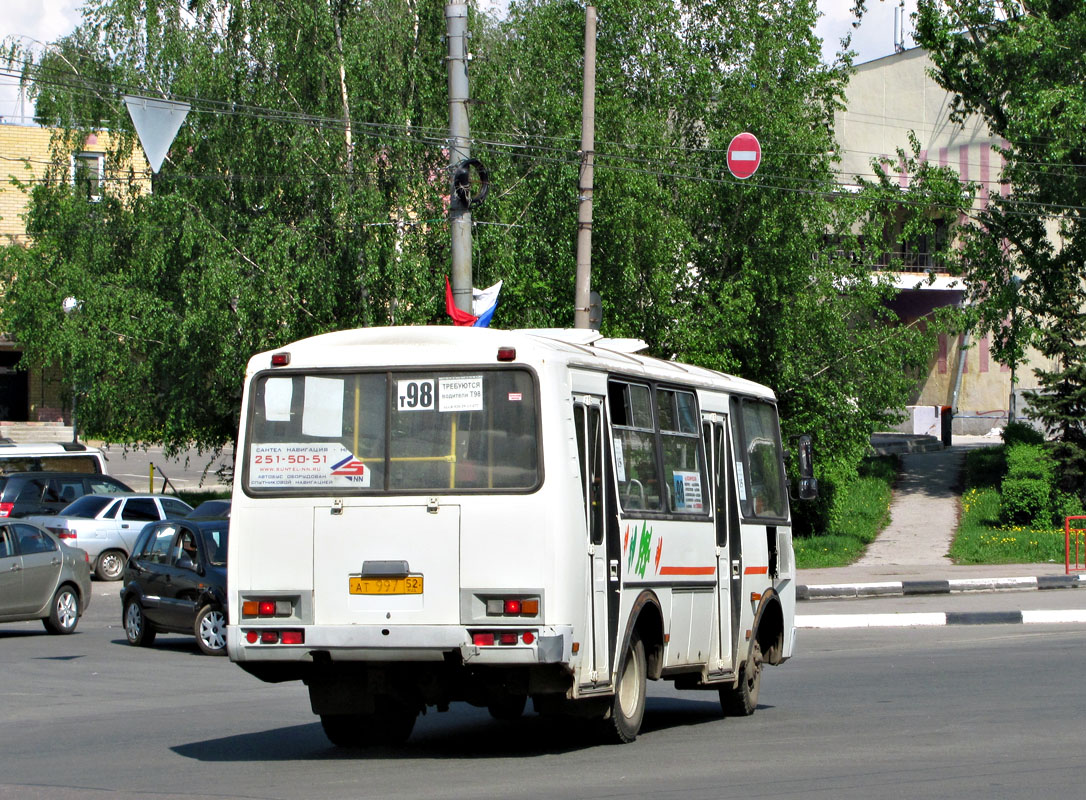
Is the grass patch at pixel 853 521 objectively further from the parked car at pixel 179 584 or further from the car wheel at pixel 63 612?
the car wheel at pixel 63 612

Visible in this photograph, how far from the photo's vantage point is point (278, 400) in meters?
9.72

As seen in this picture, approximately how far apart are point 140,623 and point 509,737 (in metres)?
9.55

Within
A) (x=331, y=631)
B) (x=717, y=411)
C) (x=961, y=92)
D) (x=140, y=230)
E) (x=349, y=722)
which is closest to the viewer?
(x=331, y=631)

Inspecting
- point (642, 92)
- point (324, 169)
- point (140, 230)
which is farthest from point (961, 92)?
point (140, 230)

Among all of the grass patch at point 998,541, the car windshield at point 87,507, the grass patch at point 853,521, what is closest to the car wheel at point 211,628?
the car windshield at point 87,507

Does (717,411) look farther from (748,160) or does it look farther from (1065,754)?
(748,160)

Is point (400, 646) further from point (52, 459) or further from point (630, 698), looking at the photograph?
point (52, 459)

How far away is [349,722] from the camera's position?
10.4 metres

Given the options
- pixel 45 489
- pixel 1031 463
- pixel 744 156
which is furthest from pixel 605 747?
pixel 45 489

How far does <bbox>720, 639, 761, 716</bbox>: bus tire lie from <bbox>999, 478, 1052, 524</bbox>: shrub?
21048 mm

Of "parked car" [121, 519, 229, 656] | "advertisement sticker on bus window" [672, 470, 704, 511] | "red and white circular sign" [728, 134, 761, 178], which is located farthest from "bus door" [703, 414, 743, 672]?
"red and white circular sign" [728, 134, 761, 178]

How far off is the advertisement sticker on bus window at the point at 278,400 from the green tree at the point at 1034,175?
25671mm

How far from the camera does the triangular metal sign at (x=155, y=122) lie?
59.7ft

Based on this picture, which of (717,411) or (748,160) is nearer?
(717,411)
